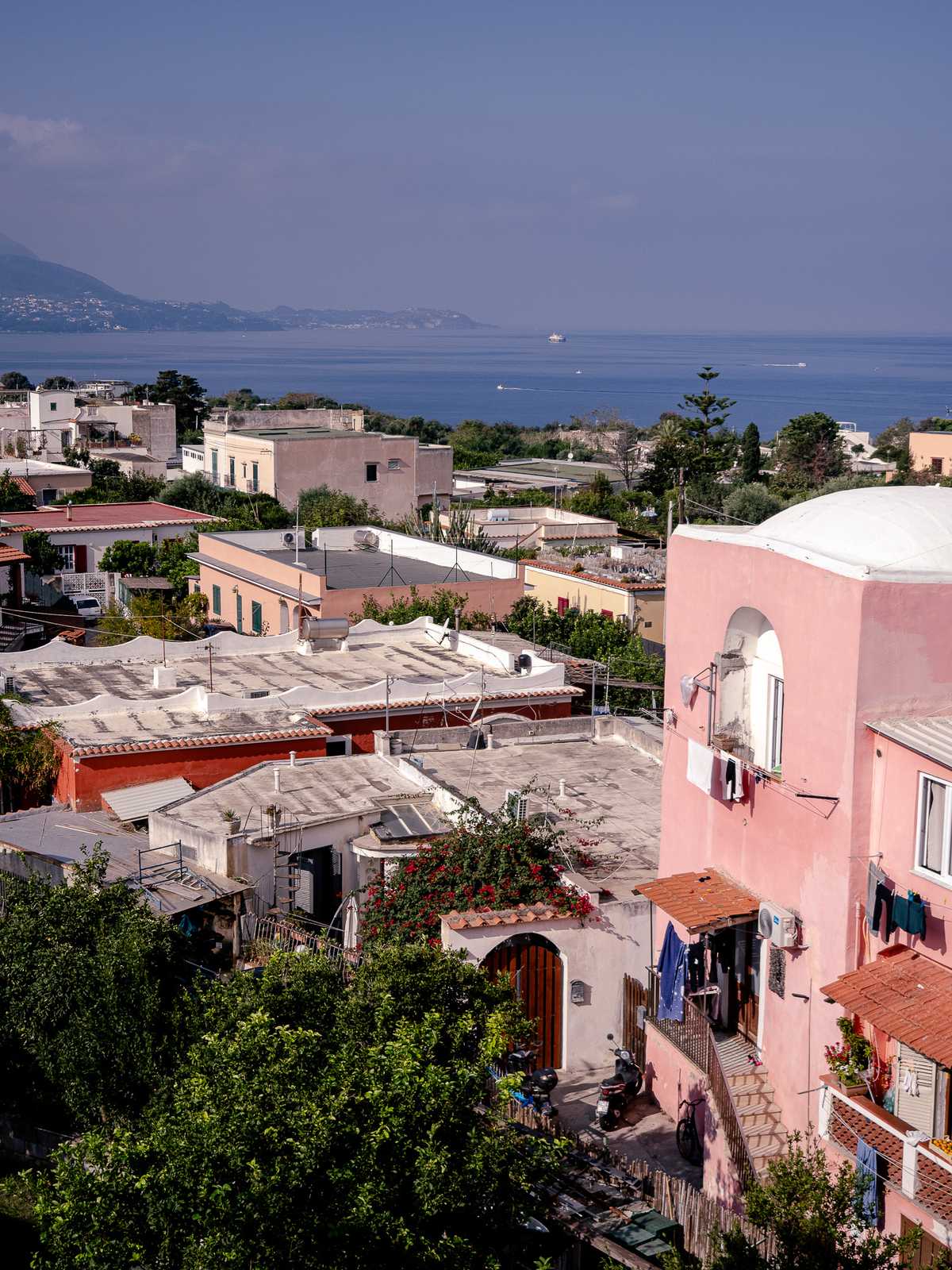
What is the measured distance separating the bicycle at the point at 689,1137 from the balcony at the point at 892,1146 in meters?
1.79

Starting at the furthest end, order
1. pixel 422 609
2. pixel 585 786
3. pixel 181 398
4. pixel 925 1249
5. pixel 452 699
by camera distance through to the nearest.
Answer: pixel 181 398 < pixel 422 609 < pixel 452 699 < pixel 585 786 < pixel 925 1249

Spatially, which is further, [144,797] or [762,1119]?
[144,797]

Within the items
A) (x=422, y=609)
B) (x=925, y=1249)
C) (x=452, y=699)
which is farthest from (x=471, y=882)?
(x=422, y=609)

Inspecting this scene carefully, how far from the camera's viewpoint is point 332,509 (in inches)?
2174

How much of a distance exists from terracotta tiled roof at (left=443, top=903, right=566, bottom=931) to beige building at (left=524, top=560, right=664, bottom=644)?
72.5ft

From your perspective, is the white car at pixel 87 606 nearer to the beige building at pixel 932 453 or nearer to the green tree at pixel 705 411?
the green tree at pixel 705 411

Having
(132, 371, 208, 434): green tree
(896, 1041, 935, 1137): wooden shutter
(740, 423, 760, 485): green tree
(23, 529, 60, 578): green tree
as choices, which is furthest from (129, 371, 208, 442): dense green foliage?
(896, 1041, 935, 1137): wooden shutter

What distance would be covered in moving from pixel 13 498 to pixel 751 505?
99.6 ft

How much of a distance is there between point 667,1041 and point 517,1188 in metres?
5.56

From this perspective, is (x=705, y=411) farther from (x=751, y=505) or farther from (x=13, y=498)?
(x=13, y=498)

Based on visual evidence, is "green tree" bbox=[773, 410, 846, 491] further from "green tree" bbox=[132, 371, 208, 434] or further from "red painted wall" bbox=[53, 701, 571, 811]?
"red painted wall" bbox=[53, 701, 571, 811]

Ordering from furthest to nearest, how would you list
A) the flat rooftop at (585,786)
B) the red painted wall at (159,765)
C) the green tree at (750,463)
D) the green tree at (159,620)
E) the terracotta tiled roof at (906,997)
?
the green tree at (750,463), the green tree at (159,620), the red painted wall at (159,765), the flat rooftop at (585,786), the terracotta tiled roof at (906,997)

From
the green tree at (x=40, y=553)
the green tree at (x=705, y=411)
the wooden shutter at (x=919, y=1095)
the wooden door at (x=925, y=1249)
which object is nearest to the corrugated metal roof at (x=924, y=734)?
the wooden shutter at (x=919, y=1095)

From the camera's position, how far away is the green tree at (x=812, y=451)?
81.2 metres
